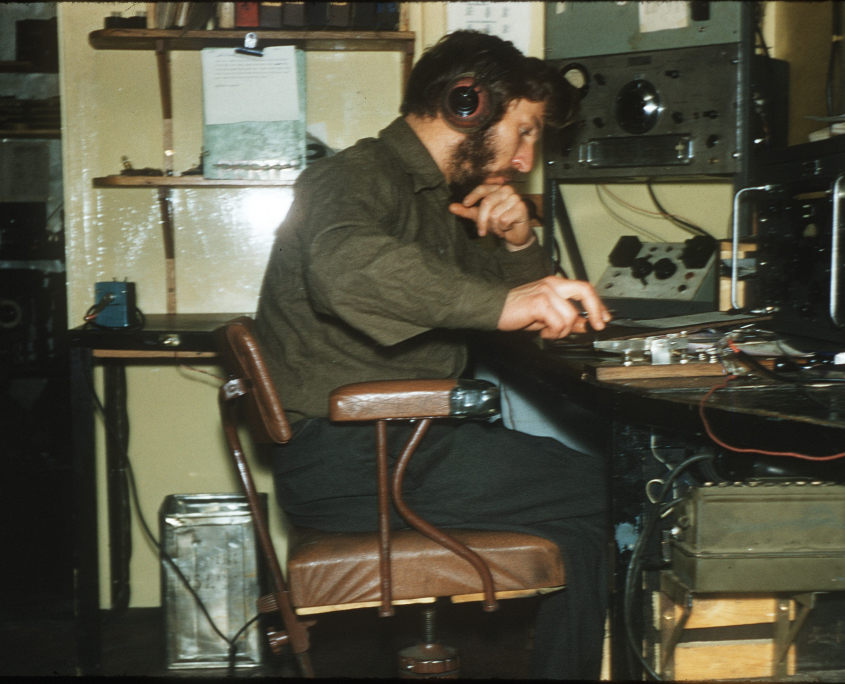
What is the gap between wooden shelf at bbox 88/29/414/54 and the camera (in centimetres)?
204

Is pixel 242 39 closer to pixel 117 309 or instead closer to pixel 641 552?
pixel 117 309

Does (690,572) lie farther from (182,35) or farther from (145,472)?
(182,35)

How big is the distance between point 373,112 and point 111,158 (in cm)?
76

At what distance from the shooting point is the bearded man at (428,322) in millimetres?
1115

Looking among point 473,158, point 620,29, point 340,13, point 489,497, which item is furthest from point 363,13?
point 489,497

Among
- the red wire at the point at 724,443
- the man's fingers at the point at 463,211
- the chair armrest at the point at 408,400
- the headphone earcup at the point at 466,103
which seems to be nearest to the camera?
the red wire at the point at 724,443

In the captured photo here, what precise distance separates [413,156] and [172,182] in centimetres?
88

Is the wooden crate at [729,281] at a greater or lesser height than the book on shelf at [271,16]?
lesser

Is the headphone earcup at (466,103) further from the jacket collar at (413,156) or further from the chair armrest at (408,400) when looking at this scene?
the chair armrest at (408,400)

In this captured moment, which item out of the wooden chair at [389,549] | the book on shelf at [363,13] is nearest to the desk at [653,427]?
the wooden chair at [389,549]

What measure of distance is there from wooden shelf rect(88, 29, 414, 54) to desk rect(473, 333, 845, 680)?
1175 mm

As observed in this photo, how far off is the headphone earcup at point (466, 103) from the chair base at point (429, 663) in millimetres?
951

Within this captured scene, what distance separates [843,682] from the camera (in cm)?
120

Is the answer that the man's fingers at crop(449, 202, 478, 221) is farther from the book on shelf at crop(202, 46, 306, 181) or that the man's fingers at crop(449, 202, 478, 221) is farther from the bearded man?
the book on shelf at crop(202, 46, 306, 181)
